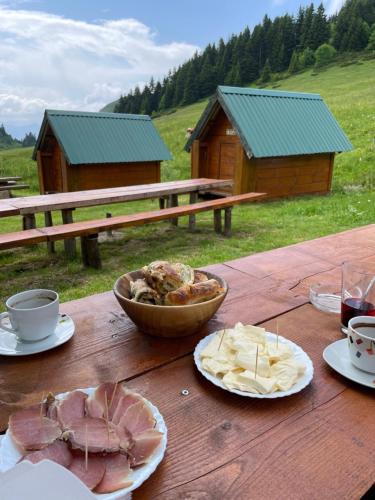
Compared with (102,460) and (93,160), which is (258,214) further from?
(102,460)

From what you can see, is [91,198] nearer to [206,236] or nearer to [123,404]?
[206,236]

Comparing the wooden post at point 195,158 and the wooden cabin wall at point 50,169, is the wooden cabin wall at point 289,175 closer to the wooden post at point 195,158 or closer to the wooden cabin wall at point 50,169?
the wooden post at point 195,158

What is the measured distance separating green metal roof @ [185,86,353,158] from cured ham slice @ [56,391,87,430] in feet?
28.3

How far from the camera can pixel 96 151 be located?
11211 mm

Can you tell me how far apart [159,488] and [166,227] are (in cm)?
717

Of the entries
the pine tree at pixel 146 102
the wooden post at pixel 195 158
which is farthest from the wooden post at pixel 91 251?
the pine tree at pixel 146 102

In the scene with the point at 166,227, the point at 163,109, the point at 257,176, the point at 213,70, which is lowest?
the point at 166,227

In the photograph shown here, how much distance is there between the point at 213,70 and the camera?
56.8m

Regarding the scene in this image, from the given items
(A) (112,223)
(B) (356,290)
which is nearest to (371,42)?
(A) (112,223)

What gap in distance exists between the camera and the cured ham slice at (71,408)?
0.79 metres

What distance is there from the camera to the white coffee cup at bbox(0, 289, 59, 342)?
3.76ft

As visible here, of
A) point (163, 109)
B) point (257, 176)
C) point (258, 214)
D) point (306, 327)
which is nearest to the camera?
point (306, 327)

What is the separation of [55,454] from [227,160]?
1027 centimetres

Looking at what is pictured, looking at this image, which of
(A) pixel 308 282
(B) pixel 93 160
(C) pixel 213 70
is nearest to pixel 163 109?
(C) pixel 213 70
